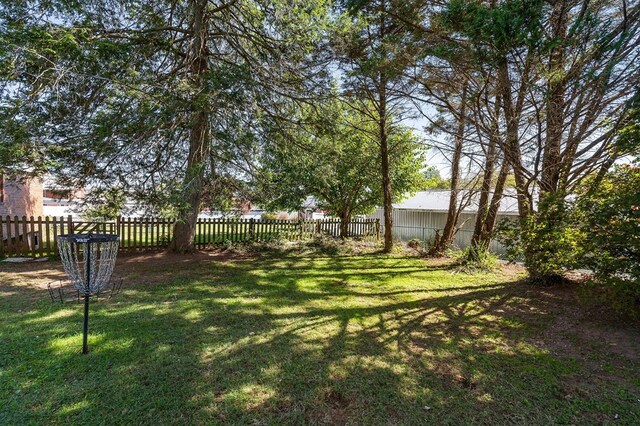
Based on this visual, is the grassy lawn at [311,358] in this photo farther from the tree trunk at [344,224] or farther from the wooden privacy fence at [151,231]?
the tree trunk at [344,224]

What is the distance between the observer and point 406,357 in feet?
10.8

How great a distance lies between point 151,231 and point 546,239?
9.56 metres

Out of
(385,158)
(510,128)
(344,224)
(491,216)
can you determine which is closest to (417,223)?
(344,224)

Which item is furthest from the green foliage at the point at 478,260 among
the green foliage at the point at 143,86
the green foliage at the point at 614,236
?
the green foliage at the point at 143,86

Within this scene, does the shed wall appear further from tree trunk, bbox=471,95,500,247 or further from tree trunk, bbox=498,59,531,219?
tree trunk, bbox=498,59,531,219

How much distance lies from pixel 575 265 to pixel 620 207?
49.4 inches

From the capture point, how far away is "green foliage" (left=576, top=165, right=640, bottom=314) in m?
3.85

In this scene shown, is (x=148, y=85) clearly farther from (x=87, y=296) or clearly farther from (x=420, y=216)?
(x=420, y=216)

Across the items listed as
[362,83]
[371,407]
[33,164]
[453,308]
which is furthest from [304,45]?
[371,407]

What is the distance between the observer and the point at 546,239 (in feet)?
18.1

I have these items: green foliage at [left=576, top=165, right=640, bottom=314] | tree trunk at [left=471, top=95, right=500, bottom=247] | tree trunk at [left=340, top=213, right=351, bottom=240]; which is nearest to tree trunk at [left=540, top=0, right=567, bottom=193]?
tree trunk at [left=471, top=95, right=500, bottom=247]

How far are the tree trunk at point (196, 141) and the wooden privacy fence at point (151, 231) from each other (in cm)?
78

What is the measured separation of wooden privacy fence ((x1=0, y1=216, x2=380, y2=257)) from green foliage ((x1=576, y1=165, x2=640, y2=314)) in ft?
27.9

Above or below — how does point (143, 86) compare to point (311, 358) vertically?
above
